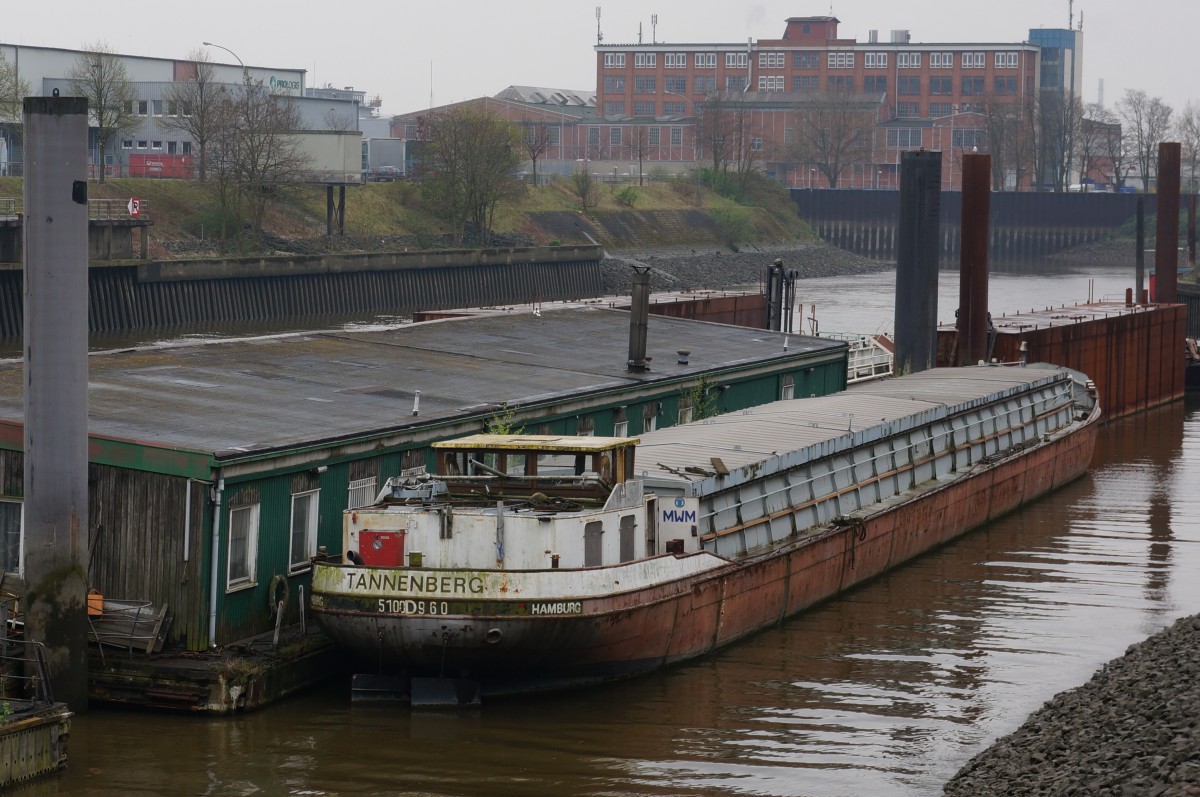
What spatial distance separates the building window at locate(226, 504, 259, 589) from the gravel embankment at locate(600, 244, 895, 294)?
81745 millimetres

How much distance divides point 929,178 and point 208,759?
121 ft

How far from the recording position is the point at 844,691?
2367 cm

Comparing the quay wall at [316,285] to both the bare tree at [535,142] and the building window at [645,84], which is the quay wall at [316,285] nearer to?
the bare tree at [535,142]

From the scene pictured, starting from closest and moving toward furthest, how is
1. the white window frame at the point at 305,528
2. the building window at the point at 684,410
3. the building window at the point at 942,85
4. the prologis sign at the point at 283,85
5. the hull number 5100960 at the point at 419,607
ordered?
the hull number 5100960 at the point at 419,607, the white window frame at the point at 305,528, the building window at the point at 684,410, the prologis sign at the point at 283,85, the building window at the point at 942,85

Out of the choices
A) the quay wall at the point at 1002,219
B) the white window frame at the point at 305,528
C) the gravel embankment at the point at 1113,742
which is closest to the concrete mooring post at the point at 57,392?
the white window frame at the point at 305,528

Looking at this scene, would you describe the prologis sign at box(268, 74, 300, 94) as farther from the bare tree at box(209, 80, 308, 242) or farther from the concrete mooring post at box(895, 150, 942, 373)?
the concrete mooring post at box(895, 150, 942, 373)

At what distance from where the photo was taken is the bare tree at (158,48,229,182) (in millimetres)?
99500

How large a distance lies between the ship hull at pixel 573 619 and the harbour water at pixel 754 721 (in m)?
0.37

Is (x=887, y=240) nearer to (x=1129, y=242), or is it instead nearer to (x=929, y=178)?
(x=1129, y=242)

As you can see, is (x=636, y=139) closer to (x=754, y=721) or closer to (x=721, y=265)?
(x=721, y=265)

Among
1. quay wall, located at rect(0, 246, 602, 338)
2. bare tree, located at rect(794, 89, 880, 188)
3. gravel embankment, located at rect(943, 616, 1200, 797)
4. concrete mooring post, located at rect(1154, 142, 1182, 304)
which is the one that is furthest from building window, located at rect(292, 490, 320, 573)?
bare tree, located at rect(794, 89, 880, 188)

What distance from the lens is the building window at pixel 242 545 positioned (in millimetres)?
22000

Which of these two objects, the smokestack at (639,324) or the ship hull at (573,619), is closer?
the ship hull at (573,619)

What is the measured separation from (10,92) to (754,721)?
281 ft
